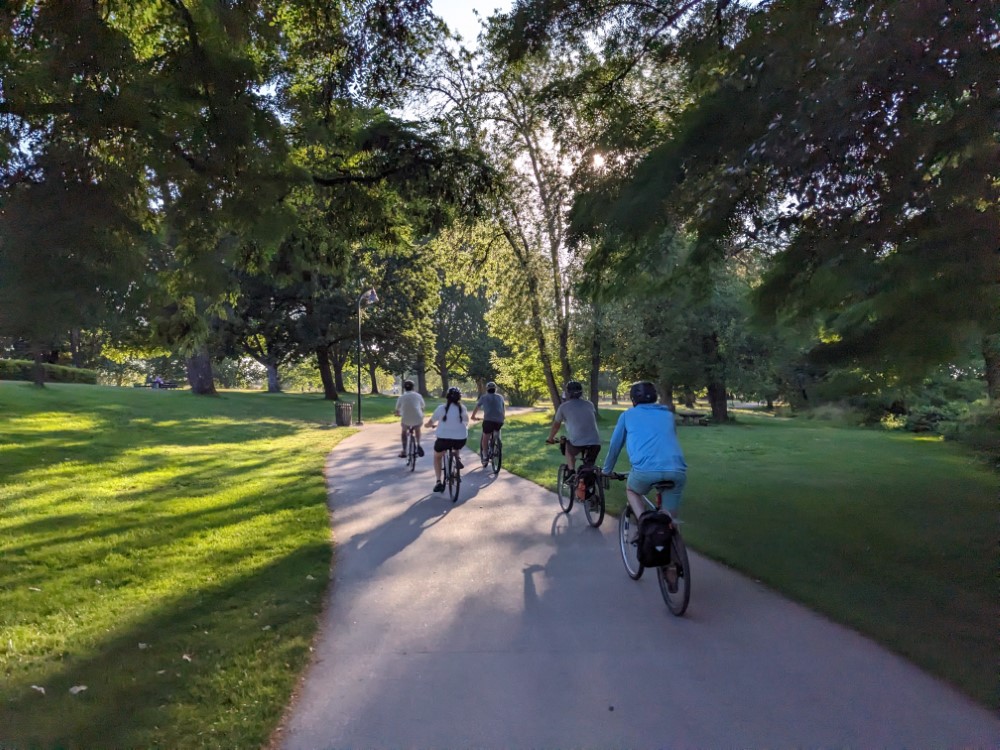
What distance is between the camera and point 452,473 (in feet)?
31.2

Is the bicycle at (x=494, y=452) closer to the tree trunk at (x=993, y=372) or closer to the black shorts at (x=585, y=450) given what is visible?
the black shorts at (x=585, y=450)

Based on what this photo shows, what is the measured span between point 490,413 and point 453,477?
11.1 feet

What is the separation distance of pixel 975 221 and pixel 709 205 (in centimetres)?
222

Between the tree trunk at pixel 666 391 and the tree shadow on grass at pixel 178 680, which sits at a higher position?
the tree trunk at pixel 666 391

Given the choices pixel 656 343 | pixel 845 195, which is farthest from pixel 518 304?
pixel 845 195

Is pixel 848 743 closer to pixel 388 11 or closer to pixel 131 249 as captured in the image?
pixel 131 249

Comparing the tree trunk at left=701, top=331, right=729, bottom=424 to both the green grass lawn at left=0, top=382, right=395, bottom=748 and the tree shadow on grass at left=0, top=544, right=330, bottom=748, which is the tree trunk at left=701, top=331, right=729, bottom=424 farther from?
the tree shadow on grass at left=0, top=544, right=330, bottom=748

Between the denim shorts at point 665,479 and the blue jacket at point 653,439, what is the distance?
0.04 metres

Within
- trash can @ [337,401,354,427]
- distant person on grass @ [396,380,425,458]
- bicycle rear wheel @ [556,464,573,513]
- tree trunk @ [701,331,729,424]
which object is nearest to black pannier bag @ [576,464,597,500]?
bicycle rear wheel @ [556,464,573,513]

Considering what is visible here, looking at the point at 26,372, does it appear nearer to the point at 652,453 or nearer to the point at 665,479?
the point at 652,453

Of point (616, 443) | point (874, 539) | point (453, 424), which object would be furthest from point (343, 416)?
point (874, 539)

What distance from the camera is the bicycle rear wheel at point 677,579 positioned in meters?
4.64

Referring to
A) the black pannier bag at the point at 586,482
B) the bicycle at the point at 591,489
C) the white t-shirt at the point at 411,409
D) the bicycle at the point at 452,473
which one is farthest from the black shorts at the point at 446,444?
the white t-shirt at the point at 411,409

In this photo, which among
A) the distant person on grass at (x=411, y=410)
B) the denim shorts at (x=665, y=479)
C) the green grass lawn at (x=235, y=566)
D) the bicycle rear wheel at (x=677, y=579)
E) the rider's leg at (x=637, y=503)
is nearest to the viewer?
the green grass lawn at (x=235, y=566)
